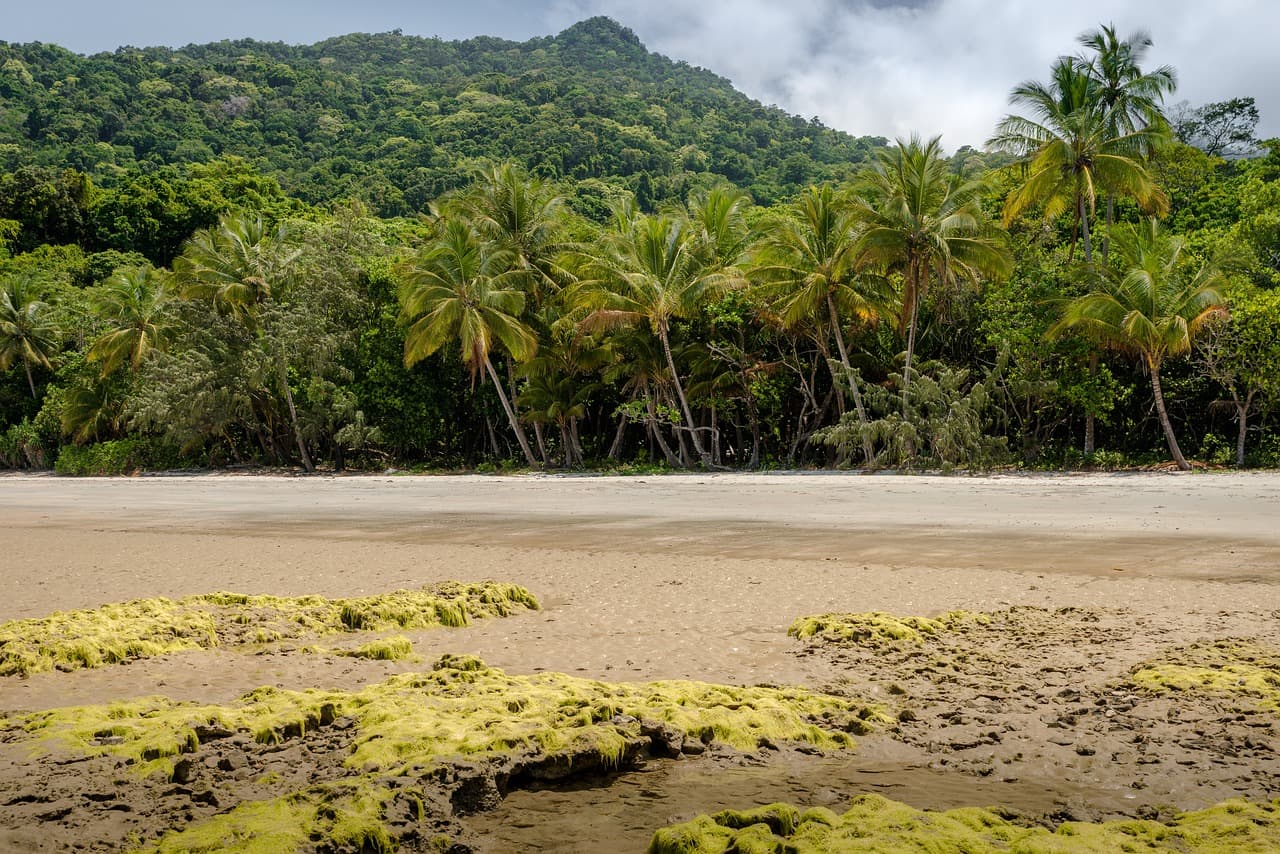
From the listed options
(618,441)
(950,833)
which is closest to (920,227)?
(618,441)

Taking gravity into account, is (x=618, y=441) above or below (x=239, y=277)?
below

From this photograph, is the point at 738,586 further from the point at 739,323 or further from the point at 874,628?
the point at 739,323

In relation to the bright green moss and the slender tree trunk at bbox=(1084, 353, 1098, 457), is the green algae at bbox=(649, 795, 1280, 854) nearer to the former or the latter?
the bright green moss

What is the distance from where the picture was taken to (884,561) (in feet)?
27.0

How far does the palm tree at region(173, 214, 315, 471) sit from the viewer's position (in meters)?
30.6

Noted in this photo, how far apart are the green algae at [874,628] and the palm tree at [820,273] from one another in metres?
16.9

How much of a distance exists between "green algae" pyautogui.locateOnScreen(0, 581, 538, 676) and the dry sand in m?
0.19

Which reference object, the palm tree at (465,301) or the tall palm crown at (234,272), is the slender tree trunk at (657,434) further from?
the tall palm crown at (234,272)

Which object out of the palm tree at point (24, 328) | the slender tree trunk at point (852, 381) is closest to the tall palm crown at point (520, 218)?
the slender tree trunk at point (852, 381)

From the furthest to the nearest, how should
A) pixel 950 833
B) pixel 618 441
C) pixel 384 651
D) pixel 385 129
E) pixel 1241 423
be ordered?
pixel 385 129 < pixel 618 441 < pixel 1241 423 < pixel 384 651 < pixel 950 833

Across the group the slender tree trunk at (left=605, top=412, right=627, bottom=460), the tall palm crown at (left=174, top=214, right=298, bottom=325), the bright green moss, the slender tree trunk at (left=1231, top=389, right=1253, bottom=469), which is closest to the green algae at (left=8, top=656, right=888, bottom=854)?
the bright green moss

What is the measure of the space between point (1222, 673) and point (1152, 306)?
59.0ft

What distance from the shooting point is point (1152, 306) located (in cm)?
1953

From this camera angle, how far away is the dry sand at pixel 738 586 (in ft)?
9.84
